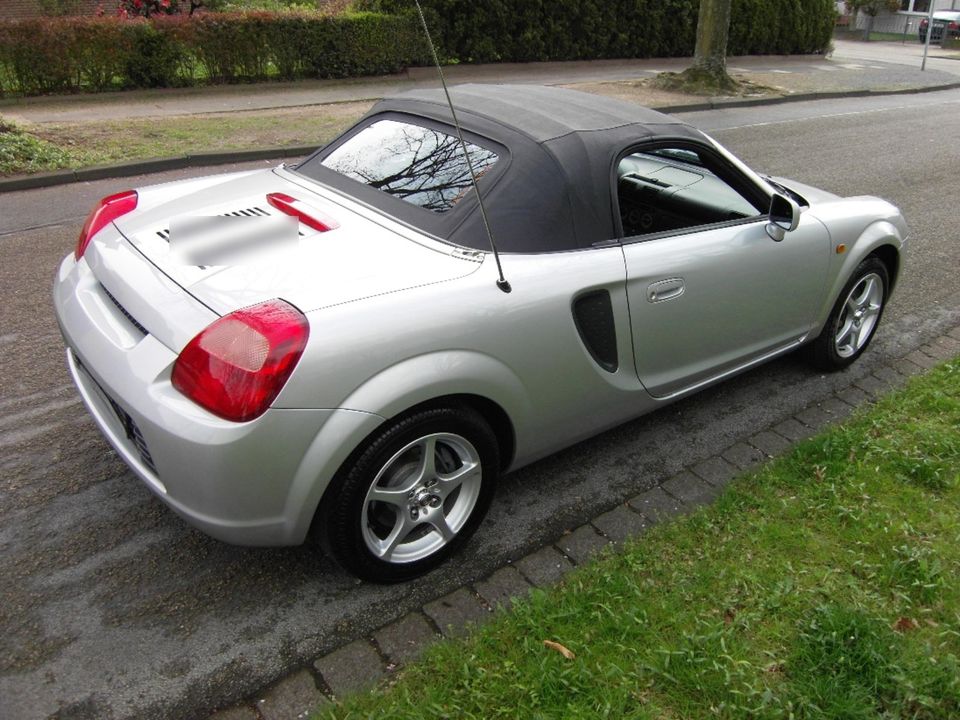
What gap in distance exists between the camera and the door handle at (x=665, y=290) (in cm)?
309

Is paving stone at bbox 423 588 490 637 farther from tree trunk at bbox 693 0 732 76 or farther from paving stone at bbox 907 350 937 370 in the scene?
tree trunk at bbox 693 0 732 76

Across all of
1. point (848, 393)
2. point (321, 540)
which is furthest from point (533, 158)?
point (848, 393)

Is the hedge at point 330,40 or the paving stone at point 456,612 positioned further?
the hedge at point 330,40

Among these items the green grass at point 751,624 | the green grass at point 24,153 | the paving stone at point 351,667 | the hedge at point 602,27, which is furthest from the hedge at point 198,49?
the green grass at point 751,624

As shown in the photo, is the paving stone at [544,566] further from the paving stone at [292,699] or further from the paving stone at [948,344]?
the paving stone at [948,344]

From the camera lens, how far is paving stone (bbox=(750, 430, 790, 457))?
3.64 metres

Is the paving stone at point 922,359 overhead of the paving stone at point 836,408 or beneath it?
overhead

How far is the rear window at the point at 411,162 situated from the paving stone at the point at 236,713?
1803 mm

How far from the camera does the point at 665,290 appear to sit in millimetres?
3141

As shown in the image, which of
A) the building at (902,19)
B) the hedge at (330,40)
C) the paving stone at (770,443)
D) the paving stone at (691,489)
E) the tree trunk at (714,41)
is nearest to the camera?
the paving stone at (691,489)

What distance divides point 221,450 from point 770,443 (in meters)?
2.60

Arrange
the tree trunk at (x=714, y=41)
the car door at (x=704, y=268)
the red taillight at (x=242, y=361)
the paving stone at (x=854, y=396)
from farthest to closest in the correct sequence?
the tree trunk at (x=714, y=41) → the paving stone at (x=854, y=396) → the car door at (x=704, y=268) → the red taillight at (x=242, y=361)

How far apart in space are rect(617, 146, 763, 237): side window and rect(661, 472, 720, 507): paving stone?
43.8 inches

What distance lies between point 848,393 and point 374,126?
2.86m
